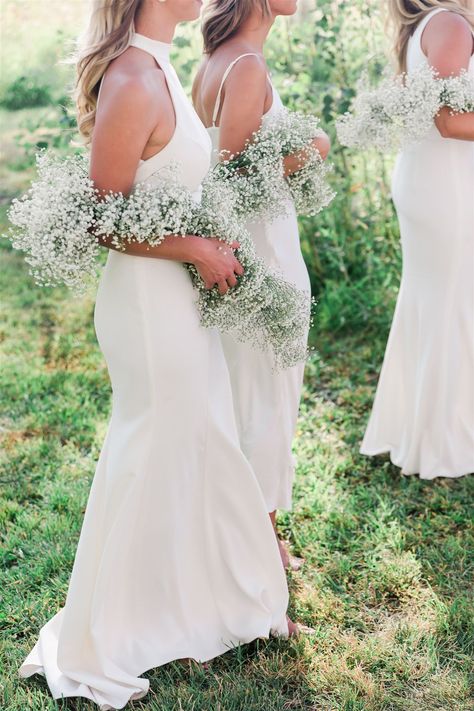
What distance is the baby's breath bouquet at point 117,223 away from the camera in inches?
106

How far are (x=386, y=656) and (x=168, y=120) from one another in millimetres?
2021

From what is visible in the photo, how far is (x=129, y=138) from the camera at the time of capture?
2.64 m

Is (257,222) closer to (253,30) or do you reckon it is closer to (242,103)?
(242,103)

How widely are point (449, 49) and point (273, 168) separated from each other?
128 cm

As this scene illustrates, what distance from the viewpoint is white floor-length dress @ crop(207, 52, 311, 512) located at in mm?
3590

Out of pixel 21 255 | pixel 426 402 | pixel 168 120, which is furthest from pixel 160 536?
pixel 21 255

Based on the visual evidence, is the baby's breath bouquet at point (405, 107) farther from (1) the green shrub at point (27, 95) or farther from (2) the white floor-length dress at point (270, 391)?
(1) the green shrub at point (27, 95)

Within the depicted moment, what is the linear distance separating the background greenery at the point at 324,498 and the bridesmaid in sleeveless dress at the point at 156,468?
127 millimetres

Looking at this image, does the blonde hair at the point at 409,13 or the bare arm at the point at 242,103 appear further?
the blonde hair at the point at 409,13

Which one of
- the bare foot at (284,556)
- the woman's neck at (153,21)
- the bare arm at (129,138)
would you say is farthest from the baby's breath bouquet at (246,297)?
the bare foot at (284,556)

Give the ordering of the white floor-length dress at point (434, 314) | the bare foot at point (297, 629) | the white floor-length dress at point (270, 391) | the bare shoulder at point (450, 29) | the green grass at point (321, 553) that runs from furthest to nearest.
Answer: the white floor-length dress at point (434, 314) < the bare shoulder at point (450, 29) < the white floor-length dress at point (270, 391) < the bare foot at point (297, 629) < the green grass at point (321, 553)

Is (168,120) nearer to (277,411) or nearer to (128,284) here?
(128,284)

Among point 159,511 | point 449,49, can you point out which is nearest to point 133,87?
point 159,511

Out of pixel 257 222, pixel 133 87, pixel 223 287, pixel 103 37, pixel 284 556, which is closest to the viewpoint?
pixel 133 87
